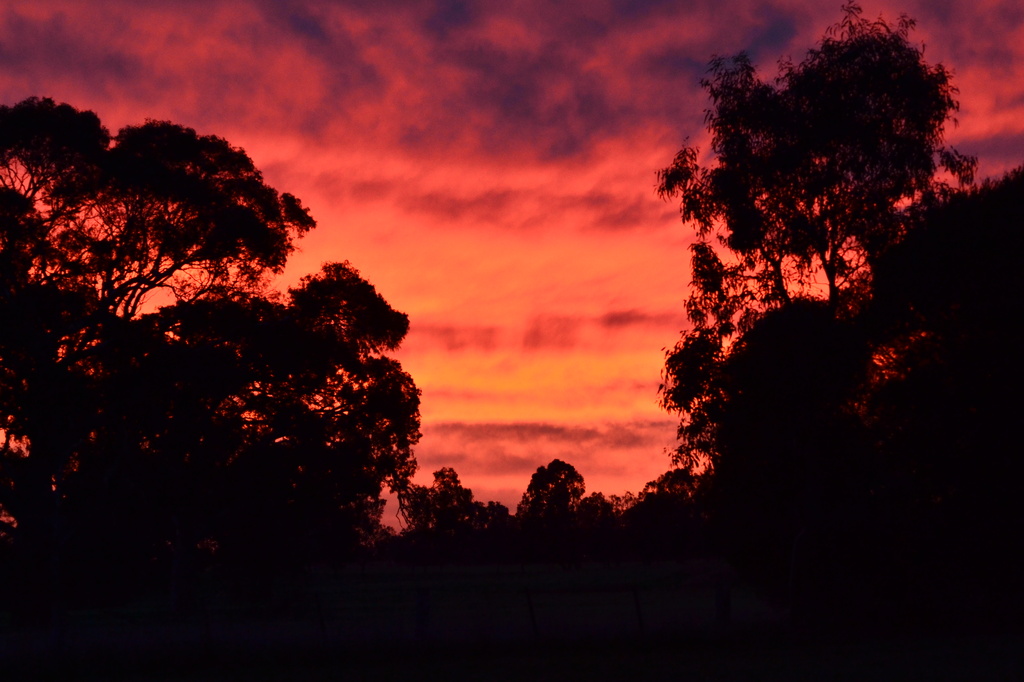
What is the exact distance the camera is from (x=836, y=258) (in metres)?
28.9

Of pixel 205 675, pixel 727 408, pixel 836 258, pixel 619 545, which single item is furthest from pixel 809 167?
pixel 619 545

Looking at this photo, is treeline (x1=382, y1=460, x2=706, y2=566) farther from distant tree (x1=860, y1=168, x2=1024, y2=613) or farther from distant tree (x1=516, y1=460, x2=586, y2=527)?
distant tree (x1=860, y1=168, x2=1024, y2=613)

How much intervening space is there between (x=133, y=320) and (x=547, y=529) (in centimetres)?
12803

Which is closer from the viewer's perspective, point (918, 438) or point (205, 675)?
point (205, 675)

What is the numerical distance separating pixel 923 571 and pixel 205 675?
18.0 m

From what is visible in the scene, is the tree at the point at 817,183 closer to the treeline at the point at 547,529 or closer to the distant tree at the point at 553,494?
the treeline at the point at 547,529

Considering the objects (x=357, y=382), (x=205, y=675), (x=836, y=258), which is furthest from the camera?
(x=357, y=382)

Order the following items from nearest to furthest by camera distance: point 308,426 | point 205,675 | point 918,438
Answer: point 205,675 → point 918,438 → point 308,426

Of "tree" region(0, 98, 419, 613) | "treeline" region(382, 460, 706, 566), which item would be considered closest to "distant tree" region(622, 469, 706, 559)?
"treeline" region(382, 460, 706, 566)

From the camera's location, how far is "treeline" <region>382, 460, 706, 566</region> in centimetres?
13988

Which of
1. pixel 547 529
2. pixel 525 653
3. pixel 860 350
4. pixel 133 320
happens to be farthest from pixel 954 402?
pixel 547 529

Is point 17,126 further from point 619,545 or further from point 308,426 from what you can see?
point 619,545

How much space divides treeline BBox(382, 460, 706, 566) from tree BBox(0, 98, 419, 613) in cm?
10632

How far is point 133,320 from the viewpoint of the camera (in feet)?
95.7
